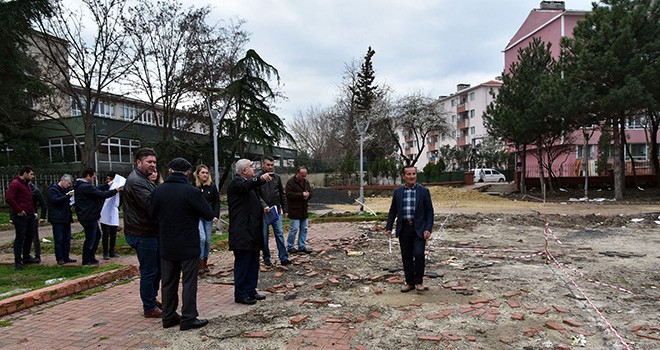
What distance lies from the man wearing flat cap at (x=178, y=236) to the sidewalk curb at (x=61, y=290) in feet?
6.96

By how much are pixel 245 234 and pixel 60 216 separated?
175 inches

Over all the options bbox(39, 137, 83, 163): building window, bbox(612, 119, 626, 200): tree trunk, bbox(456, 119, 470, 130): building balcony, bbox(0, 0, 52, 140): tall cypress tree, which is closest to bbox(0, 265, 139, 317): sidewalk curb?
bbox(0, 0, 52, 140): tall cypress tree

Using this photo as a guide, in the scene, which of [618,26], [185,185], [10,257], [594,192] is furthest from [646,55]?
[10,257]

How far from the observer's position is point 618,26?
2194 cm

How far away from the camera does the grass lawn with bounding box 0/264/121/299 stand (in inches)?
254

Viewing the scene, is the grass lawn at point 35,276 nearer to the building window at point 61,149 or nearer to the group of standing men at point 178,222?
the group of standing men at point 178,222

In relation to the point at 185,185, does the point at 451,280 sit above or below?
below

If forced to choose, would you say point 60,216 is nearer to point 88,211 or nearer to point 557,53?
point 88,211

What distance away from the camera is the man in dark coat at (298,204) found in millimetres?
8820

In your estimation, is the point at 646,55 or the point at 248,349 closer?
the point at 248,349

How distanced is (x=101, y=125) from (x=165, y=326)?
2953 centimetres

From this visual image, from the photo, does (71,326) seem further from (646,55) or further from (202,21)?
(646,55)

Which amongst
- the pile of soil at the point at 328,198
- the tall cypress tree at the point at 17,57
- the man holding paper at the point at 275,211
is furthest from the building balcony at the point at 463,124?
the man holding paper at the point at 275,211

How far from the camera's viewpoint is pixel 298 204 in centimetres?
882
